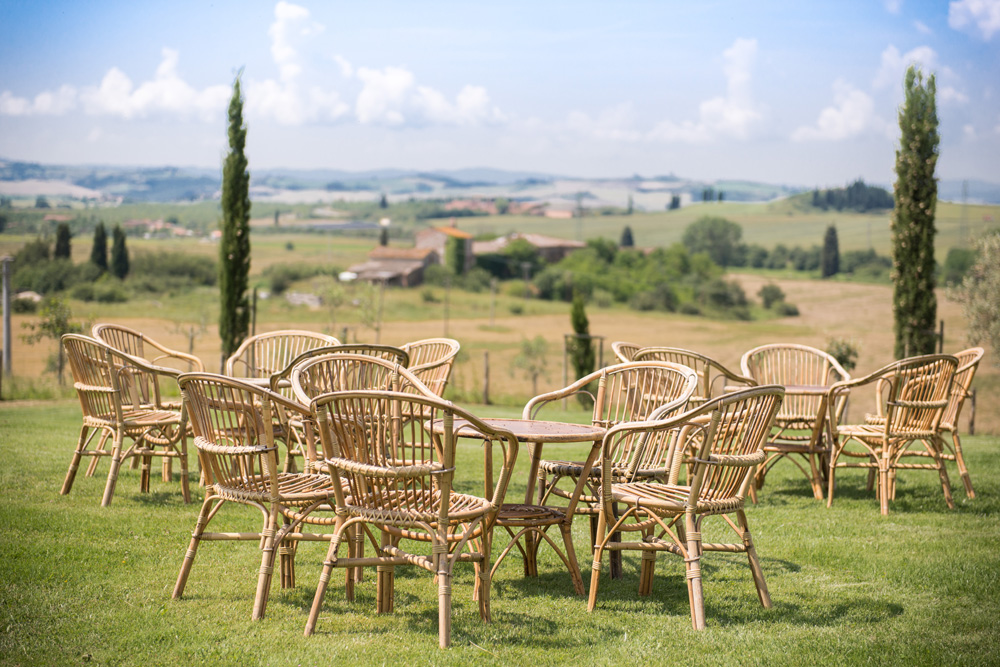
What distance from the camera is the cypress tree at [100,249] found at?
66812mm

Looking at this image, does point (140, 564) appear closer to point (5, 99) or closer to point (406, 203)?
point (5, 99)

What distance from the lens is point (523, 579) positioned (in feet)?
13.5

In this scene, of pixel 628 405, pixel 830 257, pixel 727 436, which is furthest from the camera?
pixel 830 257

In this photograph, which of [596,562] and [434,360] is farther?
[434,360]

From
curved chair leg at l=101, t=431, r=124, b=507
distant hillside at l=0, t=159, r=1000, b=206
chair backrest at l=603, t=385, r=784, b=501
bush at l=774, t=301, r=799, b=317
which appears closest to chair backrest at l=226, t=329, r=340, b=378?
curved chair leg at l=101, t=431, r=124, b=507

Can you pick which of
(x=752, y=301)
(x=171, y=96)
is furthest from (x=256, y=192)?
(x=752, y=301)

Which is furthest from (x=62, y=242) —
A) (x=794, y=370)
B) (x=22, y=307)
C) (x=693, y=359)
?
(x=693, y=359)

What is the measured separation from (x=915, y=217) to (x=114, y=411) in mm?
10698

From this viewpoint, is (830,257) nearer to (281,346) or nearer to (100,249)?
(100,249)

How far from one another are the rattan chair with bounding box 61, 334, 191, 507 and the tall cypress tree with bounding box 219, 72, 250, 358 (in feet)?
29.2

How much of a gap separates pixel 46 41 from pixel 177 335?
159 feet

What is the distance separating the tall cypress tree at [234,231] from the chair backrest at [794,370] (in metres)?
9.84

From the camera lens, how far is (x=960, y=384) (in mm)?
5977

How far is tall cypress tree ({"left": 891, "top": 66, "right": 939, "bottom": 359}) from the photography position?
1202 centimetres
